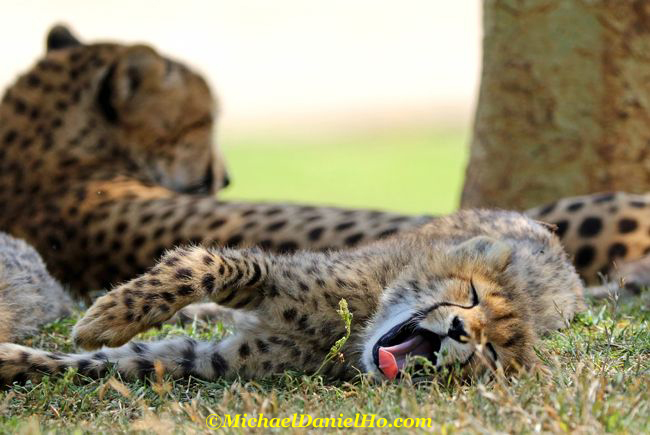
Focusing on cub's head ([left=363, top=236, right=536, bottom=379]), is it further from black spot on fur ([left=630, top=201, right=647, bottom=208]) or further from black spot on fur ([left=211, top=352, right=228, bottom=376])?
black spot on fur ([left=630, top=201, right=647, bottom=208])

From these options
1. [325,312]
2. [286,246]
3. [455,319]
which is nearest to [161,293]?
[325,312]

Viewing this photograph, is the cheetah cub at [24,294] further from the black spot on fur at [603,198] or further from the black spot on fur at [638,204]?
the black spot on fur at [638,204]

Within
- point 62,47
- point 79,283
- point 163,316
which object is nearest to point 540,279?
point 163,316

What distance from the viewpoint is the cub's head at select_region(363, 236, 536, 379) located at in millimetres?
2684

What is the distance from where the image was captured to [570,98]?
5367 millimetres

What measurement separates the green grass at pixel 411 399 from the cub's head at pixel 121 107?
2489mm

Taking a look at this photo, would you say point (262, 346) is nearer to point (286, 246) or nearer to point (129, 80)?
point (286, 246)

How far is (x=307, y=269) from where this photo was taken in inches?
125

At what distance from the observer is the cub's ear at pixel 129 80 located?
527cm

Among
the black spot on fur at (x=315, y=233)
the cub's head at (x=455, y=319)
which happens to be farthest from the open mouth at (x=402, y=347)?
the black spot on fur at (x=315, y=233)

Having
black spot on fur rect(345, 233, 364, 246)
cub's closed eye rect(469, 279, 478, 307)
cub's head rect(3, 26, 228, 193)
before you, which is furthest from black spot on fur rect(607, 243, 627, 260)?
cub's head rect(3, 26, 228, 193)

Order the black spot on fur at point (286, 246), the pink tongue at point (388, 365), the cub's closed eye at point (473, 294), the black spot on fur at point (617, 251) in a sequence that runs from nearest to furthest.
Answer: the pink tongue at point (388, 365)
the cub's closed eye at point (473, 294)
the black spot on fur at point (617, 251)
the black spot on fur at point (286, 246)

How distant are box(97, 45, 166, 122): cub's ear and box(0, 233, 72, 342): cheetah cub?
4.20 feet

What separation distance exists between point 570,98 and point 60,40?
2.56 m
